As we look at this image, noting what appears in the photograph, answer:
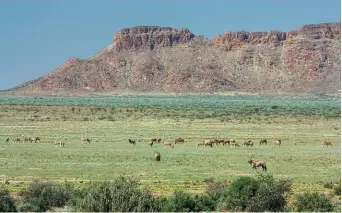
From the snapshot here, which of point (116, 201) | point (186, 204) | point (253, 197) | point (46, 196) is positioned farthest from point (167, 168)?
point (116, 201)

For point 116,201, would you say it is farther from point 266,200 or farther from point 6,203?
point 266,200

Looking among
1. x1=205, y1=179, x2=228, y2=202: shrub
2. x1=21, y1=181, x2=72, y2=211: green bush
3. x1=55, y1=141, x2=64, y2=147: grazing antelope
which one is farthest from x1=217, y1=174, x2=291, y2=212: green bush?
x1=55, y1=141, x2=64, y2=147: grazing antelope

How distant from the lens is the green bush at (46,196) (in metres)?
19.4

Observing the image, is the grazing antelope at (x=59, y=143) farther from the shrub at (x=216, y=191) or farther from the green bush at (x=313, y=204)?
the green bush at (x=313, y=204)

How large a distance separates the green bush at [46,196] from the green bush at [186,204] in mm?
3345

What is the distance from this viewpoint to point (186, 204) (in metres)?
18.5

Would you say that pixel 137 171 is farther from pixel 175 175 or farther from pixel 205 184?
pixel 205 184

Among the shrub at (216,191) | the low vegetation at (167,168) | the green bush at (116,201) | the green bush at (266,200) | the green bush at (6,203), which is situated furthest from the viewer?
the shrub at (216,191)

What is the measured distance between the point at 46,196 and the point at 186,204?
432cm

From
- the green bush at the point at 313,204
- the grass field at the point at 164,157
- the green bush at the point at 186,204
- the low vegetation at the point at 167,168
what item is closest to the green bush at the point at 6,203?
the low vegetation at the point at 167,168

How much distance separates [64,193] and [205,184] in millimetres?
7564

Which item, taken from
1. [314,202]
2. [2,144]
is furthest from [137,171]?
[2,144]

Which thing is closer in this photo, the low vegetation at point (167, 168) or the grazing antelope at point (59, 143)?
the low vegetation at point (167, 168)

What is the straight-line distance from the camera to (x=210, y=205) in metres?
19.7
